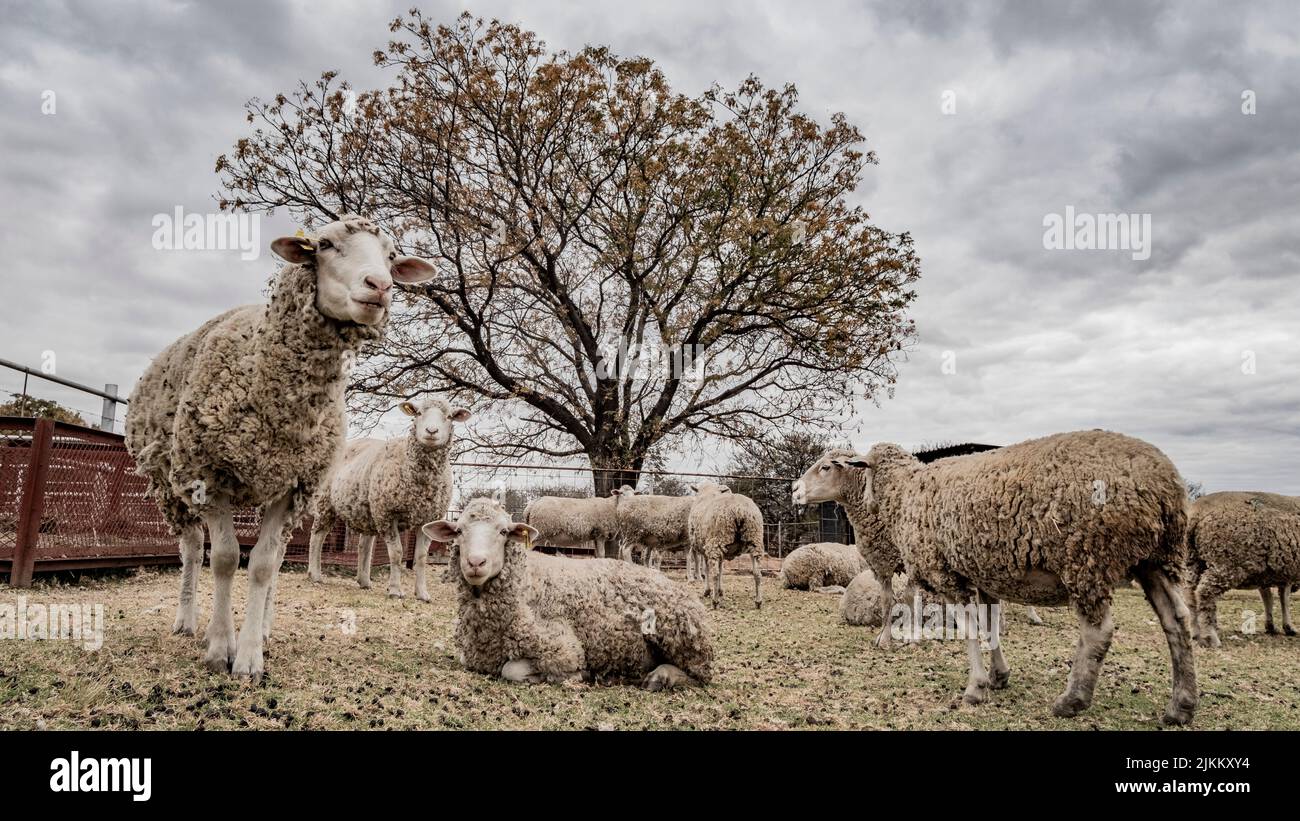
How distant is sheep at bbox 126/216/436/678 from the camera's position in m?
4.14

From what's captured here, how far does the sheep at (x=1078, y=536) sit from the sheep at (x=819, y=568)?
7524 mm

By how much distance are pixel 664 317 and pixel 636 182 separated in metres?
3.52

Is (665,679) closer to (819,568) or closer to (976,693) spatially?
(976,693)

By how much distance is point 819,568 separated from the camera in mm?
12430

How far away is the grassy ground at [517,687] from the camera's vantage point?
3617mm

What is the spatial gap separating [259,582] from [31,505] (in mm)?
5149

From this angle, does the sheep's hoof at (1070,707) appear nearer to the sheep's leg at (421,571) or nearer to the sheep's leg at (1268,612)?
the sheep's leg at (1268,612)

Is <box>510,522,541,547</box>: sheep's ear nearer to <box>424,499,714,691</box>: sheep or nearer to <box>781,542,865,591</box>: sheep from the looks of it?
<box>424,499,714,691</box>: sheep

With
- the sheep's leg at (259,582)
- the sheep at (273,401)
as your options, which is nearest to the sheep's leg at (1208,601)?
the sheep at (273,401)

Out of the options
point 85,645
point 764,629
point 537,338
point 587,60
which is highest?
point 587,60

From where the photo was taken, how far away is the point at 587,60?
18.1 m
